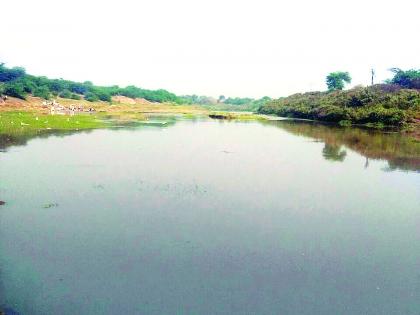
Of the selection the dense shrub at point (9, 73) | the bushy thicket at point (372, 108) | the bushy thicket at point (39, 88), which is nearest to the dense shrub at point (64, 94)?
the bushy thicket at point (39, 88)

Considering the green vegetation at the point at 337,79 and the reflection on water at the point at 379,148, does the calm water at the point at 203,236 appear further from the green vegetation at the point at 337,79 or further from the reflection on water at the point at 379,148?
the green vegetation at the point at 337,79

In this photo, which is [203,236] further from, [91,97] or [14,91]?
[91,97]

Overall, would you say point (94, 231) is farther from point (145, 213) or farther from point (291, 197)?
point (291, 197)

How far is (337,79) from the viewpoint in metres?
115

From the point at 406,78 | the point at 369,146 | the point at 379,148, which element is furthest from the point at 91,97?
the point at 379,148

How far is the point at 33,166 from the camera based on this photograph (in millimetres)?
22109

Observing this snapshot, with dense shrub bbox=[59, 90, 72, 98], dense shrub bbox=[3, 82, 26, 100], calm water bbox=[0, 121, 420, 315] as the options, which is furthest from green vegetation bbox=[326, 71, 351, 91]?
calm water bbox=[0, 121, 420, 315]

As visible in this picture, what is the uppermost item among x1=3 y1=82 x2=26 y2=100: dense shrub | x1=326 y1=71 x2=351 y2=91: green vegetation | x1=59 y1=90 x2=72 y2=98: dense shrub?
x1=326 y1=71 x2=351 y2=91: green vegetation

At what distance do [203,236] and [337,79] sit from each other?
363ft

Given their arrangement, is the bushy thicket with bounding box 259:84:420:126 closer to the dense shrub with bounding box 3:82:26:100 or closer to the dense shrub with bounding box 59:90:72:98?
the dense shrub with bounding box 3:82:26:100

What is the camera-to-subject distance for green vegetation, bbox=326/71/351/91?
376ft

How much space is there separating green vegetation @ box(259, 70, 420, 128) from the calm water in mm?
36397

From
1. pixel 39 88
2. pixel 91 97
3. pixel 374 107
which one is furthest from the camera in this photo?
pixel 91 97

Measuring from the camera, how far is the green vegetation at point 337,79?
4508 inches
